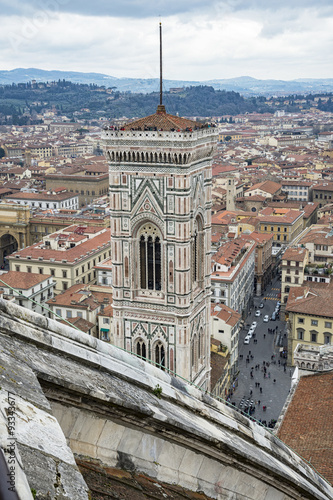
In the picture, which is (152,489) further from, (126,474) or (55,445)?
(55,445)

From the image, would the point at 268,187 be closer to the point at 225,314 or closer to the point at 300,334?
the point at 300,334

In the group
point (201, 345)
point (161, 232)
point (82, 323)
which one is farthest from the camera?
point (82, 323)

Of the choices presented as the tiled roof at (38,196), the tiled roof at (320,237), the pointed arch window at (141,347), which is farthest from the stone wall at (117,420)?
the tiled roof at (38,196)

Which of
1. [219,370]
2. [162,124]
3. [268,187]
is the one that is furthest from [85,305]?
[268,187]

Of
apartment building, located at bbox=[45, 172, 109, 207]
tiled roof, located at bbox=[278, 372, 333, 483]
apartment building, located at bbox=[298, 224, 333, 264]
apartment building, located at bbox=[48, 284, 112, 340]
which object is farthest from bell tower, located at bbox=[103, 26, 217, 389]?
apartment building, located at bbox=[45, 172, 109, 207]

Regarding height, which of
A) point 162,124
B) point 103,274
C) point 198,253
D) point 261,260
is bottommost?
point 261,260

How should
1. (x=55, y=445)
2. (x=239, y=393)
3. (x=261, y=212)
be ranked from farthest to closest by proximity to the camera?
1. (x=261, y=212)
2. (x=239, y=393)
3. (x=55, y=445)

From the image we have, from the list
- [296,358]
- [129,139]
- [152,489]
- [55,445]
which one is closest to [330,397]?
Result: [296,358]
